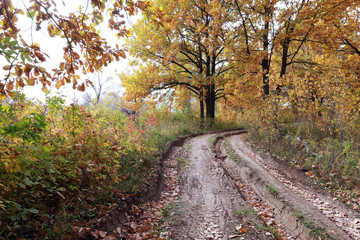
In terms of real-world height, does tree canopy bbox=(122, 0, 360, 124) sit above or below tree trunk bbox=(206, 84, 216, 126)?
above

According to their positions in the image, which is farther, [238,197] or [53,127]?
[238,197]

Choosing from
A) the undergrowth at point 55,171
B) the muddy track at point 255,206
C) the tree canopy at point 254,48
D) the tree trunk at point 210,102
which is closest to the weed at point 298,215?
the muddy track at point 255,206

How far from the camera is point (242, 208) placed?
4.95 metres

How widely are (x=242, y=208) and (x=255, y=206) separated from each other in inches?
21.4

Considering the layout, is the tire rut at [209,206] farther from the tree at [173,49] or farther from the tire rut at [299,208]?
the tree at [173,49]

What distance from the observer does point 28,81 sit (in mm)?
2588

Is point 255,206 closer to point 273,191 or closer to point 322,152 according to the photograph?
point 273,191

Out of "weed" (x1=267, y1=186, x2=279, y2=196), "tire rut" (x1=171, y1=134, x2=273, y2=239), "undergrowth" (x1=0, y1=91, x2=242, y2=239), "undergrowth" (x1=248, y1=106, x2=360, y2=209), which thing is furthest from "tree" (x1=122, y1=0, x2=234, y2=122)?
"undergrowth" (x1=0, y1=91, x2=242, y2=239)

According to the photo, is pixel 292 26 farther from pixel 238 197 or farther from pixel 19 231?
pixel 19 231

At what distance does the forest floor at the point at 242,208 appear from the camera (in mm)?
3879

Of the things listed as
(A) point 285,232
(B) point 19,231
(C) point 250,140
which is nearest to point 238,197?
(A) point 285,232

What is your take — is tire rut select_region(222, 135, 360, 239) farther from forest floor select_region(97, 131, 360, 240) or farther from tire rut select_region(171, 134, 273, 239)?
tire rut select_region(171, 134, 273, 239)

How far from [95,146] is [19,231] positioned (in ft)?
4.91

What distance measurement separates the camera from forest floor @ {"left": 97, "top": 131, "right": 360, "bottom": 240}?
12.7 ft
